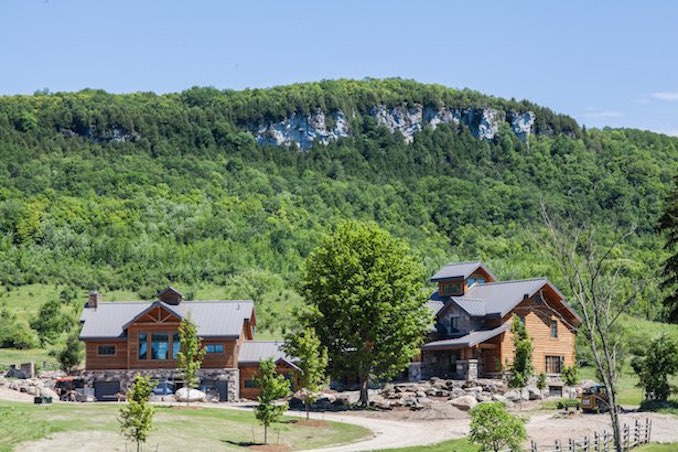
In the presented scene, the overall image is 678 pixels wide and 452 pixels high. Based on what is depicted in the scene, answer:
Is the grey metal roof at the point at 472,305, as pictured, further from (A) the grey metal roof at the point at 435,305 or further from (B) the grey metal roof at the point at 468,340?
(A) the grey metal roof at the point at 435,305

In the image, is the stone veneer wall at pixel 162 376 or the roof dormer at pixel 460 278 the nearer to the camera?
the stone veneer wall at pixel 162 376

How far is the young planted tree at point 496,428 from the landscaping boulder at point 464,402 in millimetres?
20989

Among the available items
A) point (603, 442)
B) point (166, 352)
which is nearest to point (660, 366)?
point (603, 442)

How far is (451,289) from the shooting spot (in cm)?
8725

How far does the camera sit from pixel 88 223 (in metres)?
163

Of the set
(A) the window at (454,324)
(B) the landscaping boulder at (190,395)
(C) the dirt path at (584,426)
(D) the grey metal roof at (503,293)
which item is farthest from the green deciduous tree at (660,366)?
(B) the landscaping boulder at (190,395)

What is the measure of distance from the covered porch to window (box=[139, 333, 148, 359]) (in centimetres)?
2055

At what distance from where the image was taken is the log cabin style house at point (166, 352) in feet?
260

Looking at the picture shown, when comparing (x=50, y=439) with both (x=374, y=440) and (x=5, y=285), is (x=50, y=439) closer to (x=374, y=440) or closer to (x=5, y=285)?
(x=374, y=440)

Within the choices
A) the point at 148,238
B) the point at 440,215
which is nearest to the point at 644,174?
the point at 440,215

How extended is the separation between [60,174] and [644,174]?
10287cm

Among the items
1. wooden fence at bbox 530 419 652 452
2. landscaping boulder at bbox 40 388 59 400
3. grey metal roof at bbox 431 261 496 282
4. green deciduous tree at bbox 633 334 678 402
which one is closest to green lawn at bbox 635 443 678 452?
wooden fence at bbox 530 419 652 452

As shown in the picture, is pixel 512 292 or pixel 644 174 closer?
pixel 512 292

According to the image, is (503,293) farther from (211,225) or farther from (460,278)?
(211,225)
